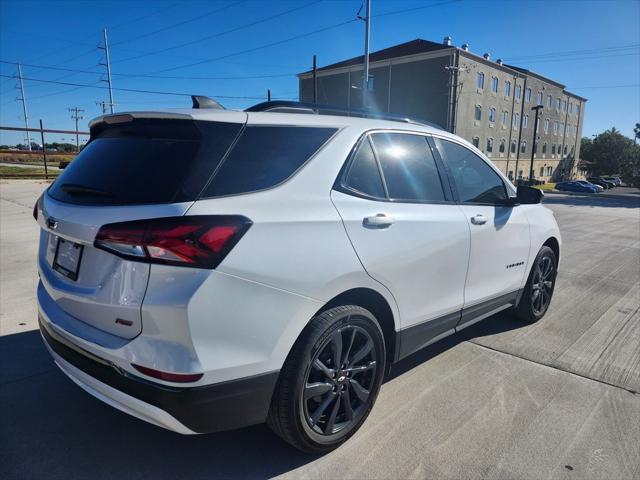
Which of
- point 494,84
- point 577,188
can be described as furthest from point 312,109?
point 494,84

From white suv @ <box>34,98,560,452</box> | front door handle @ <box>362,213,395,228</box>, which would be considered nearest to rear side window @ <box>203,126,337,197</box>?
white suv @ <box>34,98,560,452</box>

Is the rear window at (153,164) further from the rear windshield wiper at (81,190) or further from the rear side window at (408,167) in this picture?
the rear side window at (408,167)

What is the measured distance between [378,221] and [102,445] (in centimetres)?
196

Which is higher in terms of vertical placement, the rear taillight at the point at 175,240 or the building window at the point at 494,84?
the building window at the point at 494,84

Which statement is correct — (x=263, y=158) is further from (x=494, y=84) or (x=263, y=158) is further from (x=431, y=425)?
(x=494, y=84)

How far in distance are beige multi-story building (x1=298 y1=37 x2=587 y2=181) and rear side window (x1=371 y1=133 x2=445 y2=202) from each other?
3635 cm

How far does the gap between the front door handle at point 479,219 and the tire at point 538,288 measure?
117 cm

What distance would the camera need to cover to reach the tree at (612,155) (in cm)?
7112

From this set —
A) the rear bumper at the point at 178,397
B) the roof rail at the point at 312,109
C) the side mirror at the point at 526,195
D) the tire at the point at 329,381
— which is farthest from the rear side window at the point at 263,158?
the side mirror at the point at 526,195

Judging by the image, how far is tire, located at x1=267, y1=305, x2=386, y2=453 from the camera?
2.11 m

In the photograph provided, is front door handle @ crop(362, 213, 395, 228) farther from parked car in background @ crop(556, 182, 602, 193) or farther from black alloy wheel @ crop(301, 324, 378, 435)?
parked car in background @ crop(556, 182, 602, 193)

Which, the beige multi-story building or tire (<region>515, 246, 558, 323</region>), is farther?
the beige multi-story building

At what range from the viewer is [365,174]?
2.53 meters

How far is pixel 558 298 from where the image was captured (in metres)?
5.24
